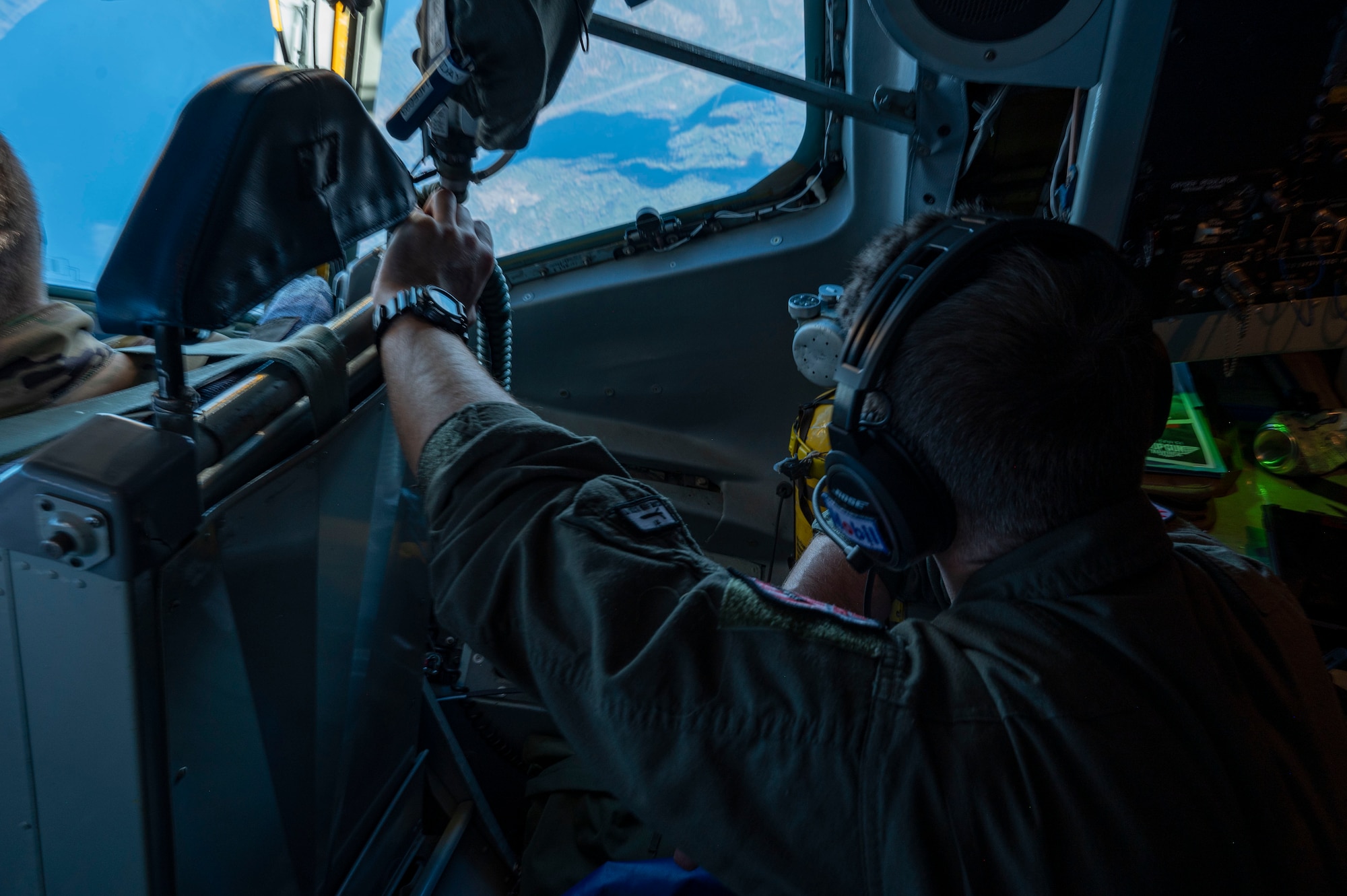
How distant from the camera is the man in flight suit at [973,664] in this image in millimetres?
707

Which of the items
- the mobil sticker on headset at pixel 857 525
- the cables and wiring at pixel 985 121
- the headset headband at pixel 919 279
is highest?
the cables and wiring at pixel 985 121

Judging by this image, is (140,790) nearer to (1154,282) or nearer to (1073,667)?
(1073,667)

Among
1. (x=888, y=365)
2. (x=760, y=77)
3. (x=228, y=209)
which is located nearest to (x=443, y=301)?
(x=228, y=209)

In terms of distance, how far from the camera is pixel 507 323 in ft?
5.26

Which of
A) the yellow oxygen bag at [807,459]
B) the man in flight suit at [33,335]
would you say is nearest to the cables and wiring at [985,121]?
the yellow oxygen bag at [807,459]

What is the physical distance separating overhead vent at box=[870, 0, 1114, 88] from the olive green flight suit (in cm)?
98

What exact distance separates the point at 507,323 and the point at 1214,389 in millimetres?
2051

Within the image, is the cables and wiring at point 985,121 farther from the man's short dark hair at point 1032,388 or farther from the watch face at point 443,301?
the watch face at point 443,301

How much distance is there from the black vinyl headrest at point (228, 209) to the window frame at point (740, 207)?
2.15 meters

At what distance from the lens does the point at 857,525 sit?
37.0 inches

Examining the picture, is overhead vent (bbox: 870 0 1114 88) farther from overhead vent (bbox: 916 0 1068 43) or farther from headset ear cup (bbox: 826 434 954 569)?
headset ear cup (bbox: 826 434 954 569)

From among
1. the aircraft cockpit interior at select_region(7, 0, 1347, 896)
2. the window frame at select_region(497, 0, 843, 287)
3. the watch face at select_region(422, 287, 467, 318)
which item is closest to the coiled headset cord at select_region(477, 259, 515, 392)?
the aircraft cockpit interior at select_region(7, 0, 1347, 896)

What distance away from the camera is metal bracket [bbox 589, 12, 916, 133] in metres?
1.95

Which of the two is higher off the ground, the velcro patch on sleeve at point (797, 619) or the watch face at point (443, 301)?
the watch face at point (443, 301)
